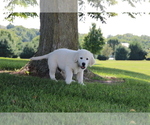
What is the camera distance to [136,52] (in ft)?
39.8

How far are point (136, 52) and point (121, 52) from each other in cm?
69

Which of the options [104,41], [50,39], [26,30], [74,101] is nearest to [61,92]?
[74,101]

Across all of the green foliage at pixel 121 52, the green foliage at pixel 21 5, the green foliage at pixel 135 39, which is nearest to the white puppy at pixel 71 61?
the green foliage at pixel 21 5

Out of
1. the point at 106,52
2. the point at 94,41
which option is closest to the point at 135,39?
the point at 106,52

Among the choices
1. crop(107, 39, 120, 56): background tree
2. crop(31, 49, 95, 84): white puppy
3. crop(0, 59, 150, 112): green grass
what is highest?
crop(107, 39, 120, 56): background tree

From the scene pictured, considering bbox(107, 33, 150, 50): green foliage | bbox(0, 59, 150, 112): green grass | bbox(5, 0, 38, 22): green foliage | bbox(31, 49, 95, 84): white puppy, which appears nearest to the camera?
bbox(0, 59, 150, 112): green grass

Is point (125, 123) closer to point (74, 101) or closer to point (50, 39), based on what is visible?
point (74, 101)

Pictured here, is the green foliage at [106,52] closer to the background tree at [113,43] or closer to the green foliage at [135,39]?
the background tree at [113,43]

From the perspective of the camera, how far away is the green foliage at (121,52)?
11.9 metres

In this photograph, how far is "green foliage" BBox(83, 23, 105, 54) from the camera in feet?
44.8

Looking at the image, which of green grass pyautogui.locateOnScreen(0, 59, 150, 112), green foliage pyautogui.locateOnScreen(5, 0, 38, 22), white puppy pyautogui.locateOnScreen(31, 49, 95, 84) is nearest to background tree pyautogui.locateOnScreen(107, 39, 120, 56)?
green foliage pyautogui.locateOnScreen(5, 0, 38, 22)

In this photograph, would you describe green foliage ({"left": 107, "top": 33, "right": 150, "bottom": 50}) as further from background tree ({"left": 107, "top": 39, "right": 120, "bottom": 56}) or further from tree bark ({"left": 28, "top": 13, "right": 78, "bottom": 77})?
tree bark ({"left": 28, "top": 13, "right": 78, "bottom": 77})

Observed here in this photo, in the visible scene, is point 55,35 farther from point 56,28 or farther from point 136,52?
point 136,52

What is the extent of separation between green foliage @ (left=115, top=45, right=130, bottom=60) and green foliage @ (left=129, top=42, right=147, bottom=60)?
244mm
